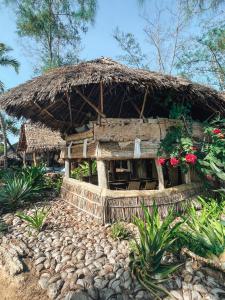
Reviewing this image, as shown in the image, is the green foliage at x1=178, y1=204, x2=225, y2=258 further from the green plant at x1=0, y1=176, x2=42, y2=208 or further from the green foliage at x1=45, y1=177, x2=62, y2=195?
the green foliage at x1=45, y1=177, x2=62, y2=195

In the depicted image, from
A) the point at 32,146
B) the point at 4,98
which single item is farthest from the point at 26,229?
the point at 32,146

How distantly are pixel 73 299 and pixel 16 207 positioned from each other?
4347 millimetres

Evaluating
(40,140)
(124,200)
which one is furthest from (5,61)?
(124,200)

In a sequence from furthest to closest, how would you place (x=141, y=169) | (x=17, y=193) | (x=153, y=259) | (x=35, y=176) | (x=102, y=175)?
(x=141, y=169), (x=35, y=176), (x=17, y=193), (x=102, y=175), (x=153, y=259)

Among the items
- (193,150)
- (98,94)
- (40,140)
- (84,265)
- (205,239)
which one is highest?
(98,94)

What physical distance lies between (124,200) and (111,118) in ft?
6.29

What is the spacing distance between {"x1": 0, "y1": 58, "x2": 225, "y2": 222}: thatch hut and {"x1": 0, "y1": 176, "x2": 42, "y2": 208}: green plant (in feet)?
3.31

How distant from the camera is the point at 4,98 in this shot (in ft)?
20.6

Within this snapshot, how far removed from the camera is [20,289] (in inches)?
154

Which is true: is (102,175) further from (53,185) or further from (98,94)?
(53,185)

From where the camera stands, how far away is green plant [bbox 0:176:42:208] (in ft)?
23.7

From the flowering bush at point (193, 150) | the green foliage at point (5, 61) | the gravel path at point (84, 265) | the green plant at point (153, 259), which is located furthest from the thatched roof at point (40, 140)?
the green plant at point (153, 259)

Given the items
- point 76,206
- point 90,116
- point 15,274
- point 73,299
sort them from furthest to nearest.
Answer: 1. point 90,116
2. point 76,206
3. point 15,274
4. point 73,299

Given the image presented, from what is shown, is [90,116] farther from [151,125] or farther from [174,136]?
[174,136]
